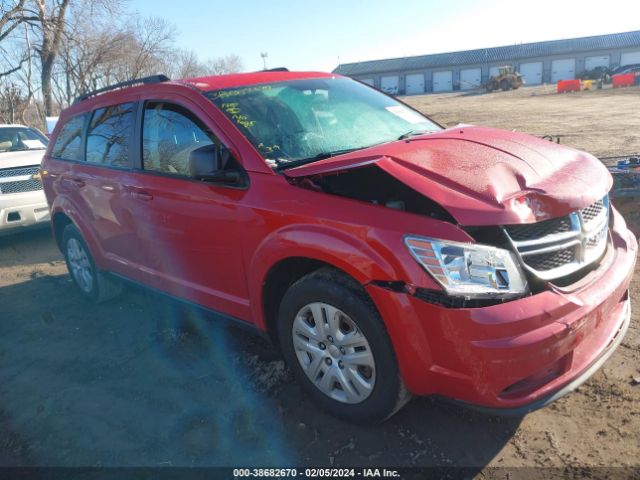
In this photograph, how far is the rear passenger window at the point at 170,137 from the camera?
10.7 ft

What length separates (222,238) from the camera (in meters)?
3.03

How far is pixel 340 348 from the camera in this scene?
8.43 ft

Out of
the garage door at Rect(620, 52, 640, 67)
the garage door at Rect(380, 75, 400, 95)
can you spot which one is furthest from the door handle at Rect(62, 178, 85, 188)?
the garage door at Rect(380, 75, 400, 95)

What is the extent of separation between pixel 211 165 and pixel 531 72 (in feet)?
231

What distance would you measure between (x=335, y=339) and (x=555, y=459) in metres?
1.18

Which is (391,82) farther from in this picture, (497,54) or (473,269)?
(473,269)

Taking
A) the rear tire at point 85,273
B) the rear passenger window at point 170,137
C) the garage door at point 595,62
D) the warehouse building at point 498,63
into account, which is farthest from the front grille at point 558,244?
the garage door at point 595,62

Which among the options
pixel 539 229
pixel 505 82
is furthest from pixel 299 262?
pixel 505 82

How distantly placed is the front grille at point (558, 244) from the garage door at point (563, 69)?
6847 cm

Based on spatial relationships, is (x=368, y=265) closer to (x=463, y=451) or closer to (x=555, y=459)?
(x=463, y=451)

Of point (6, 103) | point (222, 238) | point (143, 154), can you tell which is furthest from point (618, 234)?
point (6, 103)

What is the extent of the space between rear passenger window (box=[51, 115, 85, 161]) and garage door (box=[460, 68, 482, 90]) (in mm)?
66538

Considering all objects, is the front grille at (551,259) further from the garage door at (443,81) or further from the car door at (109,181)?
the garage door at (443,81)

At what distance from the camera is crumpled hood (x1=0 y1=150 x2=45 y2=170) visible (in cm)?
711
